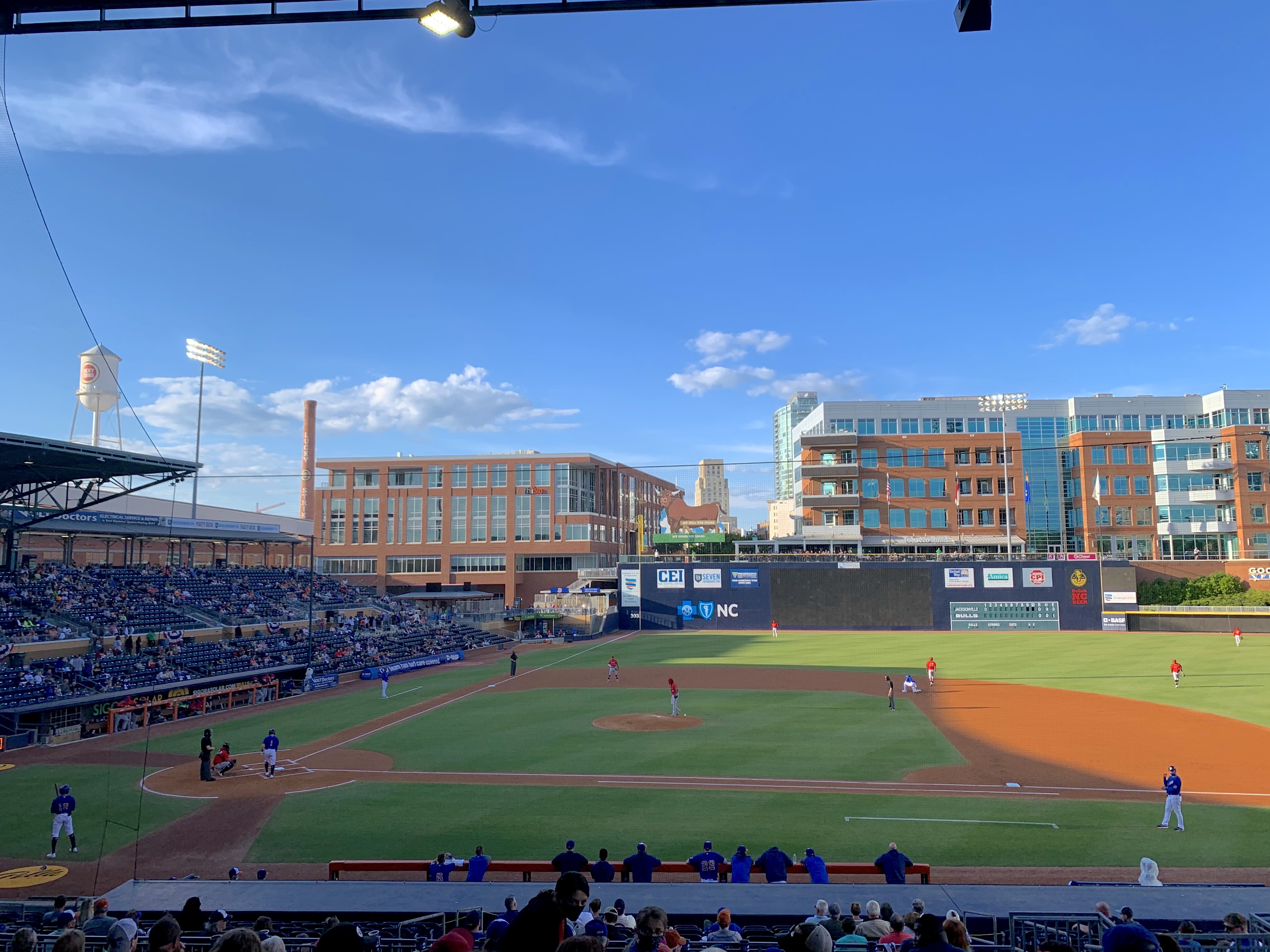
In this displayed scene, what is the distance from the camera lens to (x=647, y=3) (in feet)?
30.5

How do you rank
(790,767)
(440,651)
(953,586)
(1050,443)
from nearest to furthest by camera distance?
(790,767) → (440,651) → (953,586) → (1050,443)

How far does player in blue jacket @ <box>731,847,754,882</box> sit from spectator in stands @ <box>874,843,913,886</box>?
7.50ft

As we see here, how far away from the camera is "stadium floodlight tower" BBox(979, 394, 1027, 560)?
7906 cm

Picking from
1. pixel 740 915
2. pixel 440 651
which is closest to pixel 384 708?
pixel 440 651

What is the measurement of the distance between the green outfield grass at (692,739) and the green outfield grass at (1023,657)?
1175 centimetres

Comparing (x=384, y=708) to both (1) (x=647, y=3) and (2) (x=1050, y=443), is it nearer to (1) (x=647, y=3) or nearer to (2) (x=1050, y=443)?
(1) (x=647, y=3)

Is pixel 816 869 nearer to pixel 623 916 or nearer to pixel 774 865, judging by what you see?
pixel 774 865

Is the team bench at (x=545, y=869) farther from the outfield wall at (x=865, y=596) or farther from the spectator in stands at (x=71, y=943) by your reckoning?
the outfield wall at (x=865, y=596)

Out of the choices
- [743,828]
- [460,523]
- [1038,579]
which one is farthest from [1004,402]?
[743,828]

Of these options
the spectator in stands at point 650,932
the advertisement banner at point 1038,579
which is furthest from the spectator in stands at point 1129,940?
the advertisement banner at point 1038,579

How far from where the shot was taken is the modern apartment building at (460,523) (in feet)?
288

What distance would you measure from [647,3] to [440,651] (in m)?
50.6

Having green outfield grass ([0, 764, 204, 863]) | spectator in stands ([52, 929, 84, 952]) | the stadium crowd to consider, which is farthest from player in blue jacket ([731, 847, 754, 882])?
green outfield grass ([0, 764, 204, 863])

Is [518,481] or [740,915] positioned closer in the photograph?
[740,915]
